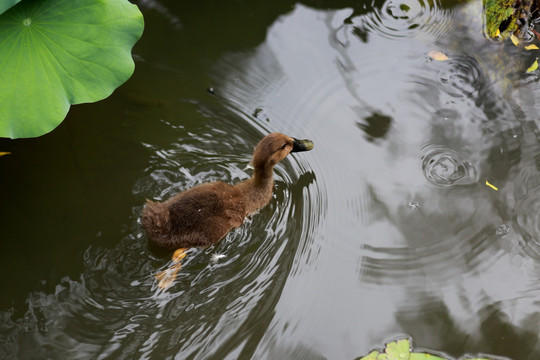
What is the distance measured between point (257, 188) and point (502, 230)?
150cm

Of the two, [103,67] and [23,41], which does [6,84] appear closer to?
[23,41]

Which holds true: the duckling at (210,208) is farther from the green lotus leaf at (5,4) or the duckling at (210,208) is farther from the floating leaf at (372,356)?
the green lotus leaf at (5,4)

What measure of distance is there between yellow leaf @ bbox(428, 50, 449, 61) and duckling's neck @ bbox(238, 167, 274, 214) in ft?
5.39

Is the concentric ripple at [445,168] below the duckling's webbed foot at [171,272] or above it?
above

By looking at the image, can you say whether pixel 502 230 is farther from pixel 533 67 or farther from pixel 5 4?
pixel 5 4

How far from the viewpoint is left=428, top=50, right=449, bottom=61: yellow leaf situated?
13.8ft

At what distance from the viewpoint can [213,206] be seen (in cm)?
326

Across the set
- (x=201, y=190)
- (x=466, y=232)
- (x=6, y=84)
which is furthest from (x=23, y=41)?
(x=466, y=232)

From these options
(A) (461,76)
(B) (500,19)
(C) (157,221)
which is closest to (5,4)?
(C) (157,221)

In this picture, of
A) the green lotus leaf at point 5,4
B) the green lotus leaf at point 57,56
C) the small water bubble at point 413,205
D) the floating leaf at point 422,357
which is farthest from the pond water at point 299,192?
the green lotus leaf at point 5,4

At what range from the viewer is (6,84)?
3.01 metres

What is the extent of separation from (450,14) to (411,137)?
1.30 metres

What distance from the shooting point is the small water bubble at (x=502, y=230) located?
3400 mm

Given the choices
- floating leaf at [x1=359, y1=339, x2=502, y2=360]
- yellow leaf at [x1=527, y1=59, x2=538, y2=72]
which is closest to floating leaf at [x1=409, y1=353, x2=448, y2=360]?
floating leaf at [x1=359, y1=339, x2=502, y2=360]
